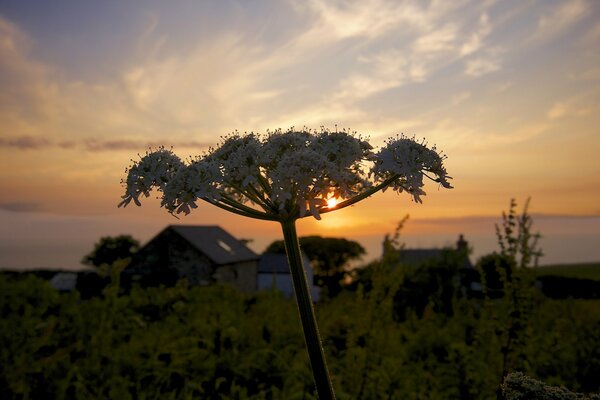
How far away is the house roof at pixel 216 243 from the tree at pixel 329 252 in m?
19.8

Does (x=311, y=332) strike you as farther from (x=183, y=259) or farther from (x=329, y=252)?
(x=329, y=252)

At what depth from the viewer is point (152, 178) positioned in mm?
3857

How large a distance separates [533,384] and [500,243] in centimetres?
399

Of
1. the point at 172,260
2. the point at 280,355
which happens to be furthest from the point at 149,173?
the point at 172,260

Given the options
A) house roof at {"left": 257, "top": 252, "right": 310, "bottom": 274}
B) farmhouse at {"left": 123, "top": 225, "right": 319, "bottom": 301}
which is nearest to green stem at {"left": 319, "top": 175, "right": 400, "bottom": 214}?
farmhouse at {"left": 123, "top": 225, "right": 319, "bottom": 301}

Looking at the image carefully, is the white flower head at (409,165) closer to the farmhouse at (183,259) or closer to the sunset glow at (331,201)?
the sunset glow at (331,201)

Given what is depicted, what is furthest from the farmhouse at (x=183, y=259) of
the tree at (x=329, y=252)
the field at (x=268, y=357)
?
the field at (x=268, y=357)

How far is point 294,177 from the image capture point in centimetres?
320

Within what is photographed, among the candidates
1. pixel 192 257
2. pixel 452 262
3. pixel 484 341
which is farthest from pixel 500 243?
pixel 192 257

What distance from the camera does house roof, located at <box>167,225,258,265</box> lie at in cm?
4159

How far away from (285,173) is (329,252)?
68.4m

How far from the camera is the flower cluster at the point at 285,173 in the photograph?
3258 millimetres

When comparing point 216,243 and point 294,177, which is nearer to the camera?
point 294,177

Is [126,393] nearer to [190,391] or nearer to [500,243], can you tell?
[190,391]
